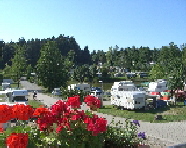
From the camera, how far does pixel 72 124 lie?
4.93 meters

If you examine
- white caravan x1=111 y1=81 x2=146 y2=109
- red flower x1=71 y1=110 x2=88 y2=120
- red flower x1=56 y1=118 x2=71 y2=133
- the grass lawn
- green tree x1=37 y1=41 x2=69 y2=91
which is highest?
green tree x1=37 y1=41 x2=69 y2=91

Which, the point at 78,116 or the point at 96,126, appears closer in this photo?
the point at 96,126

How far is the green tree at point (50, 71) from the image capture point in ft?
150

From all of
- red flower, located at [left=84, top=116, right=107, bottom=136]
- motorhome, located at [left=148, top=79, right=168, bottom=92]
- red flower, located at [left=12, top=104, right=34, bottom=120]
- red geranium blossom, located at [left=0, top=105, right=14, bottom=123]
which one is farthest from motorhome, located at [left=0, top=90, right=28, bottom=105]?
red flower, located at [left=84, top=116, right=107, bottom=136]

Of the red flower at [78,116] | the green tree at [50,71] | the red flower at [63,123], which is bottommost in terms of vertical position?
the red flower at [63,123]

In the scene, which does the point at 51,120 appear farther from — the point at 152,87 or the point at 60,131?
the point at 152,87

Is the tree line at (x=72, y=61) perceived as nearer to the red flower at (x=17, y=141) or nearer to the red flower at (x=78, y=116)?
the red flower at (x=78, y=116)

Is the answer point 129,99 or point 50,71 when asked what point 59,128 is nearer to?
point 129,99

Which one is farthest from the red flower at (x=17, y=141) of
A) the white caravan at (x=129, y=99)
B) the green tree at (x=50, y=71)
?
the green tree at (x=50, y=71)

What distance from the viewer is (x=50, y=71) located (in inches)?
1813

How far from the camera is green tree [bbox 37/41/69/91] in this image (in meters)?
45.7

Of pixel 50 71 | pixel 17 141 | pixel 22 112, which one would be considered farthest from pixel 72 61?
pixel 17 141

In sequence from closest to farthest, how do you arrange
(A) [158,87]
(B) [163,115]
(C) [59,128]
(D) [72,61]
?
(C) [59,128], (B) [163,115], (A) [158,87], (D) [72,61]

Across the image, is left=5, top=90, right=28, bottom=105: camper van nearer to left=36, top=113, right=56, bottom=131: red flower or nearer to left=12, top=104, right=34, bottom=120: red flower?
left=12, top=104, right=34, bottom=120: red flower
